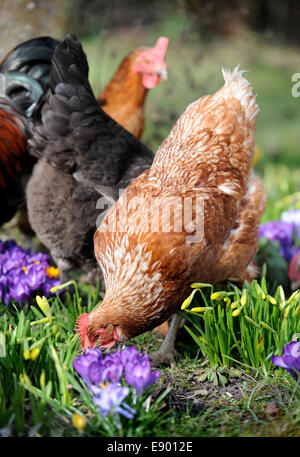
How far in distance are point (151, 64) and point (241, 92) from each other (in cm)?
144

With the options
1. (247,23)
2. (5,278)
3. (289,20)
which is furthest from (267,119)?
(5,278)

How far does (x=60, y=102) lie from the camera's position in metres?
2.93

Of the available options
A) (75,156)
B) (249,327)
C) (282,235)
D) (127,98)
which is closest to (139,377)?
(249,327)

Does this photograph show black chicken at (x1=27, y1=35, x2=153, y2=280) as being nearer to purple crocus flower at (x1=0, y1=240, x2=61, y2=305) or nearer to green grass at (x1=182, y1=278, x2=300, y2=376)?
purple crocus flower at (x1=0, y1=240, x2=61, y2=305)

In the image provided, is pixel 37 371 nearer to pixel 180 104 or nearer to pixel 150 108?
pixel 150 108

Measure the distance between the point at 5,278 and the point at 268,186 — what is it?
349 centimetres

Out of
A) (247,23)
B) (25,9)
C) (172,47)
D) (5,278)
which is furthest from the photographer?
(247,23)

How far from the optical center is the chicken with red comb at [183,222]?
213 centimetres

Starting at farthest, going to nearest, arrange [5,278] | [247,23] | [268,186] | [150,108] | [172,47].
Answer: [247,23]
[172,47]
[150,108]
[268,186]
[5,278]

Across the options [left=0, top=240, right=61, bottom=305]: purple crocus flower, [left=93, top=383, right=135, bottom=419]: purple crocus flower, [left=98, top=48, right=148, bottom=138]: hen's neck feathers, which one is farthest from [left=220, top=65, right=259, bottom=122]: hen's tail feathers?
[left=93, top=383, right=135, bottom=419]: purple crocus flower

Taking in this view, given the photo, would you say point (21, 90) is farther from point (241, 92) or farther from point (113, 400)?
point (113, 400)
